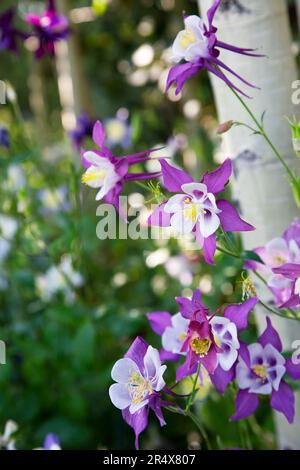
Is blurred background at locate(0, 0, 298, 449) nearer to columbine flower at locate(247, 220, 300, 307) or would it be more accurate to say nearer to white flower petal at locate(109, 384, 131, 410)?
columbine flower at locate(247, 220, 300, 307)

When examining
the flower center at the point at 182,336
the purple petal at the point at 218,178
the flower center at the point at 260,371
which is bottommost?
the flower center at the point at 260,371

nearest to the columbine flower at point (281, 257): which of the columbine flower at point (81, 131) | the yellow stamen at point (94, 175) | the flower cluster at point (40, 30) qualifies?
the yellow stamen at point (94, 175)

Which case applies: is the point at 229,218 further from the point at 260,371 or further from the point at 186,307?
the point at 260,371

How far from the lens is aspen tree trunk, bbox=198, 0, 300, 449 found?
1086 mm

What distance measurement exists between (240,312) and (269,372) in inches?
4.6

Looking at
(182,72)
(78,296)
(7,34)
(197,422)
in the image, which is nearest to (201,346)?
(197,422)

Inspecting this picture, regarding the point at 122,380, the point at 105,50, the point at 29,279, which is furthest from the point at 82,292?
the point at 105,50

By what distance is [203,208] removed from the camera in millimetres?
825

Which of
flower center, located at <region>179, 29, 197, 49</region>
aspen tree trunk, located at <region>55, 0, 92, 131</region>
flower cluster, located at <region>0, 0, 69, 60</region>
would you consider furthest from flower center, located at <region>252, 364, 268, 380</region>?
aspen tree trunk, located at <region>55, 0, 92, 131</region>

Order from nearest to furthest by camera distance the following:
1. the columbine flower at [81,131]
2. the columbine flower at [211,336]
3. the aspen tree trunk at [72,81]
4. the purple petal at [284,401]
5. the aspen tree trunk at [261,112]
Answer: the columbine flower at [211,336], the purple petal at [284,401], the aspen tree trunk at [261,112], the columbine flower at [81,131], the aspen tree trunk at [72,81]

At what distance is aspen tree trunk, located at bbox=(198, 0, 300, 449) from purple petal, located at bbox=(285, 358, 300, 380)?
0.71 feet

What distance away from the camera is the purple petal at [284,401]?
3.01 ft

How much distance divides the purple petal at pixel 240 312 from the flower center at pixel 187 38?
1.06 ft

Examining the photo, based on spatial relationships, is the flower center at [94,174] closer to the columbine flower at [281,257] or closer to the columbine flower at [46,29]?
the columbine flower at [281,257]
